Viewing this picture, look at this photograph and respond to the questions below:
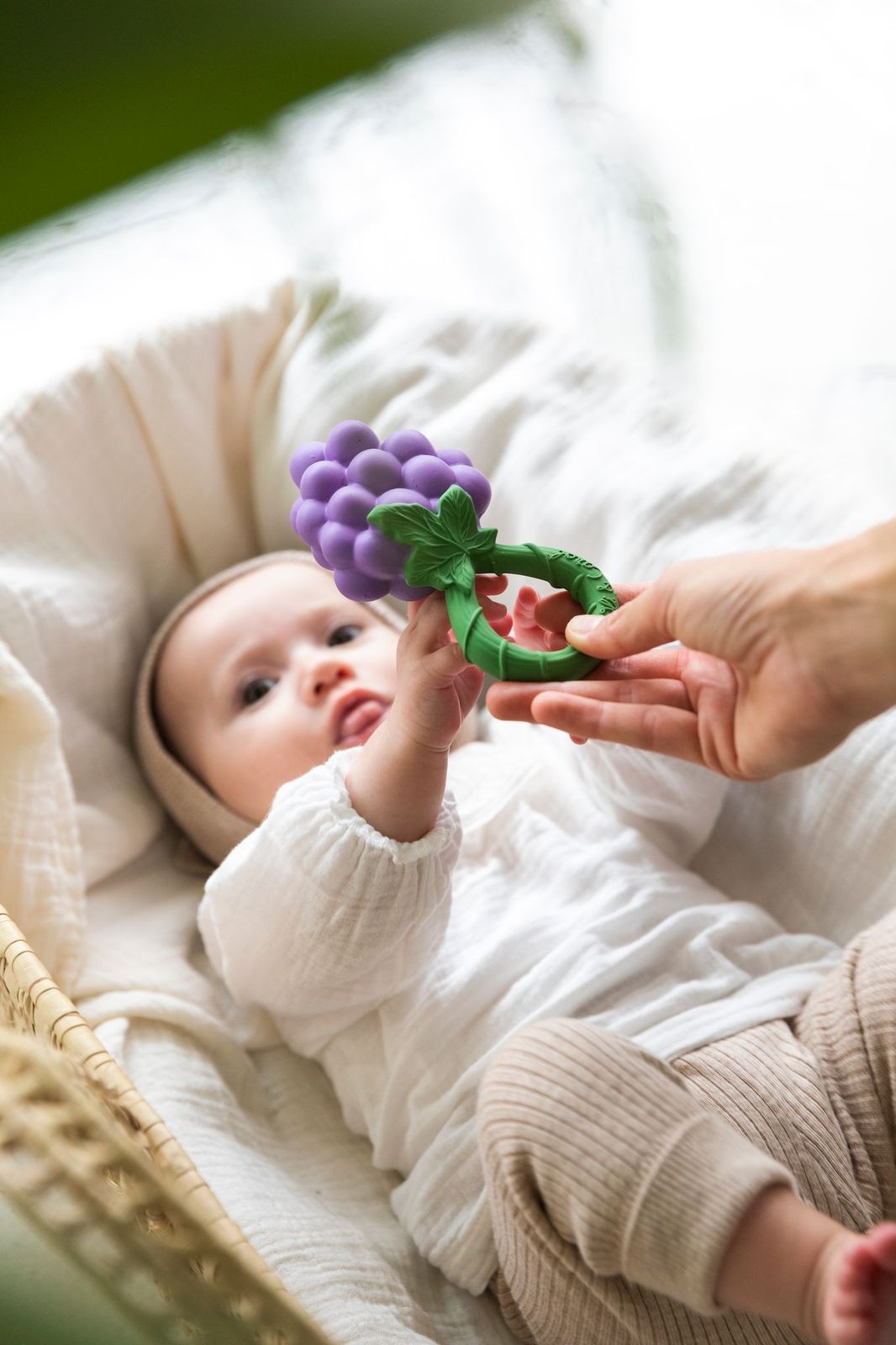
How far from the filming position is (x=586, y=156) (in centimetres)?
88

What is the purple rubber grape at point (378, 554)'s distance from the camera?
27.4 inches

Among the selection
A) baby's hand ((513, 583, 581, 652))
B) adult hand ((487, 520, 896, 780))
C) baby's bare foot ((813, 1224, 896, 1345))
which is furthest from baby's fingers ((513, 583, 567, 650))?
baby's bare foot ((813, 1224, 896, 1345))

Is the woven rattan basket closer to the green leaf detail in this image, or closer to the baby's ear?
the green leaf detail

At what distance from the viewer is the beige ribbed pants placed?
623mm

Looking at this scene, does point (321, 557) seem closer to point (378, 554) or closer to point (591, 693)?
point (378, 554)

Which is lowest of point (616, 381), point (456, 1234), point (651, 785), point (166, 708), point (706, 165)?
point (456, 1234)

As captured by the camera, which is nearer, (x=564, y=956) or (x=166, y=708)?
(x=564, y=956)

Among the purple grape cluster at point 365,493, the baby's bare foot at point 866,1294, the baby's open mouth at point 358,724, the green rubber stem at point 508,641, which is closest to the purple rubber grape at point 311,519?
the purple grape cluster at point 365,493

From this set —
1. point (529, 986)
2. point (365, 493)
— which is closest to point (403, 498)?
point (365, 493)

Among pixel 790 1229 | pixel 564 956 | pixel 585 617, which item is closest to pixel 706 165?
pixel 585 617

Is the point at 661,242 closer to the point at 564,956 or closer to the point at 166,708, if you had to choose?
the point at 564,956

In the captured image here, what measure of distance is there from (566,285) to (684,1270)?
3.02 ft

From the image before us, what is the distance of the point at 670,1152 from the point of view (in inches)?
25.1

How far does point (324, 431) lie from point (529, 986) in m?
0.65
